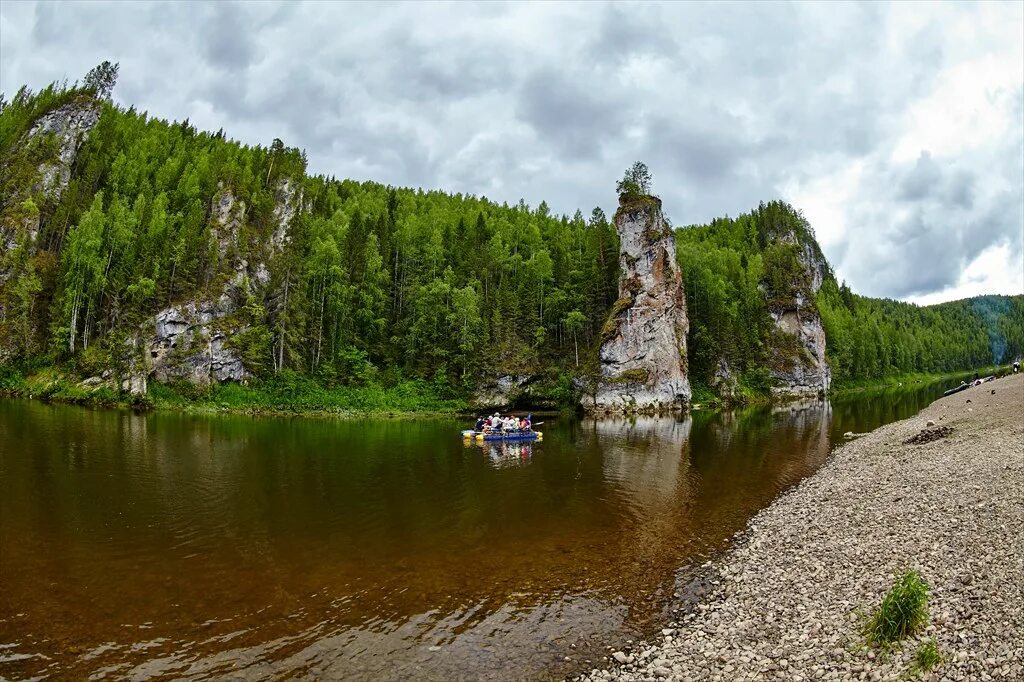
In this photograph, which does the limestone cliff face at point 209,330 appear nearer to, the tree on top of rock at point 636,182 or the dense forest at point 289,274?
the dense forest at point 289,274

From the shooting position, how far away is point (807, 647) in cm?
1188

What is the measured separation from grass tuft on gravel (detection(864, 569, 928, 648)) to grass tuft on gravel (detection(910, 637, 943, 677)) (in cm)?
71

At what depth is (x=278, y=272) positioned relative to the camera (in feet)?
289

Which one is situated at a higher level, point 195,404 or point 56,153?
point 56,153

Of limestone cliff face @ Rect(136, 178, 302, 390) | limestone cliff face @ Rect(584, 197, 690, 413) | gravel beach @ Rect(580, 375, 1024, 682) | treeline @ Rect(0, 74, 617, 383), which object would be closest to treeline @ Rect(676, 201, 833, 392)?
limestone cliff face @ Rect(584, 197, 690, 413)

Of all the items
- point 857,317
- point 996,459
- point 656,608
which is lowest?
point 656,608

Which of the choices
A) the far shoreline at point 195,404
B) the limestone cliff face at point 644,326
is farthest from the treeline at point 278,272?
the limestone cliff face at point 644,326

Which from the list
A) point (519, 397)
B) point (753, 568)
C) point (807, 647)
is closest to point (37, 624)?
point (807, 647)

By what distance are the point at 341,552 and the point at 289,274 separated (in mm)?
73290

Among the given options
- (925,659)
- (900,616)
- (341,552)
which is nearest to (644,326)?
(341,552)

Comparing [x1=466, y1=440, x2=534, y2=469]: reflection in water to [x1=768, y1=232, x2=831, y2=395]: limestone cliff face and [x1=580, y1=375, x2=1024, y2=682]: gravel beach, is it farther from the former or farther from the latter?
[x1=768, y1=232, x2=831, y2=395]: limestone cliff face

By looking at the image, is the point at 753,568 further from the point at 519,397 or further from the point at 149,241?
the point at 149,241

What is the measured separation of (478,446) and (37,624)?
3380cm

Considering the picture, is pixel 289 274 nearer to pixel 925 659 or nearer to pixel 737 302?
pixel 737 302
